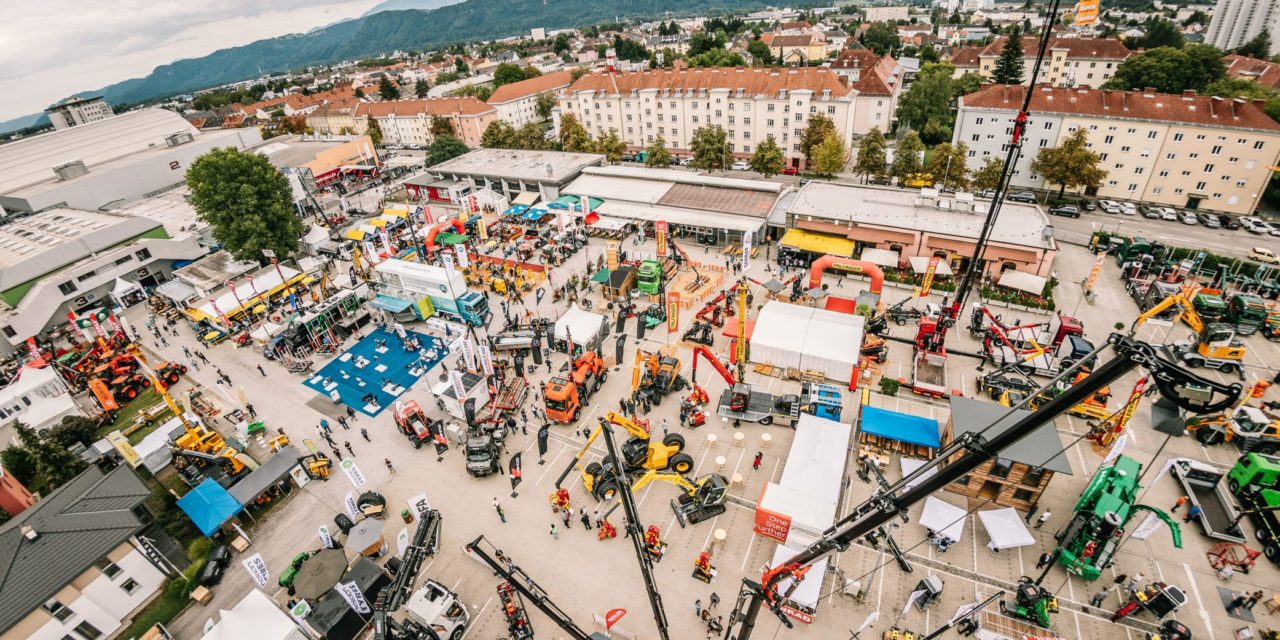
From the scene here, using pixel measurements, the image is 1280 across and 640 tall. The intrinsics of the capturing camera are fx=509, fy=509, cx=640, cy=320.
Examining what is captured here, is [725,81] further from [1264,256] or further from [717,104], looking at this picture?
[1264,256]

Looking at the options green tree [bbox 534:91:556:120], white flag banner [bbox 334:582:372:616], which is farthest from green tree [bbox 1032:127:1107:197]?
green tree [bbox 534:91:556:120]

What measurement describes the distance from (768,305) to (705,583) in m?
15.6

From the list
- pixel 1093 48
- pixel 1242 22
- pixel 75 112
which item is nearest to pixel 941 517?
pixel 1093 48

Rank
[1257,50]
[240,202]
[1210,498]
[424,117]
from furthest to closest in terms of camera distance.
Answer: [424,117] → [1257,50] → [240,202] → [1210,498]

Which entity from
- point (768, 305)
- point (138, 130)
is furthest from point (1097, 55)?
point (138, 130)

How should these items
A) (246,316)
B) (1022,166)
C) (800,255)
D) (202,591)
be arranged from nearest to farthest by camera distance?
1. (202,591)
2. (246,316)
3. (800,255)
4. (1022,166)

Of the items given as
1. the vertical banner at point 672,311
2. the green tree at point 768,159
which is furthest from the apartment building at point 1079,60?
the vertical banner at point 672,311

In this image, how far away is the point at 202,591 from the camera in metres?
18.5

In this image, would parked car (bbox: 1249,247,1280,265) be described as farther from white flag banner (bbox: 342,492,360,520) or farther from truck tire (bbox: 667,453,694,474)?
white flag banner (bbox: 342,492,360,520)

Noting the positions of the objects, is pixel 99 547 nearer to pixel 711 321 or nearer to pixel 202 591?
pixel 202 591

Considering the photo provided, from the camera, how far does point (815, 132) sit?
2046 inches

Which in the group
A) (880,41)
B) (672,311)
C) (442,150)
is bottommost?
(672,311)

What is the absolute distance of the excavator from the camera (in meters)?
20.9

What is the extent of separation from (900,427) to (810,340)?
6253mm
